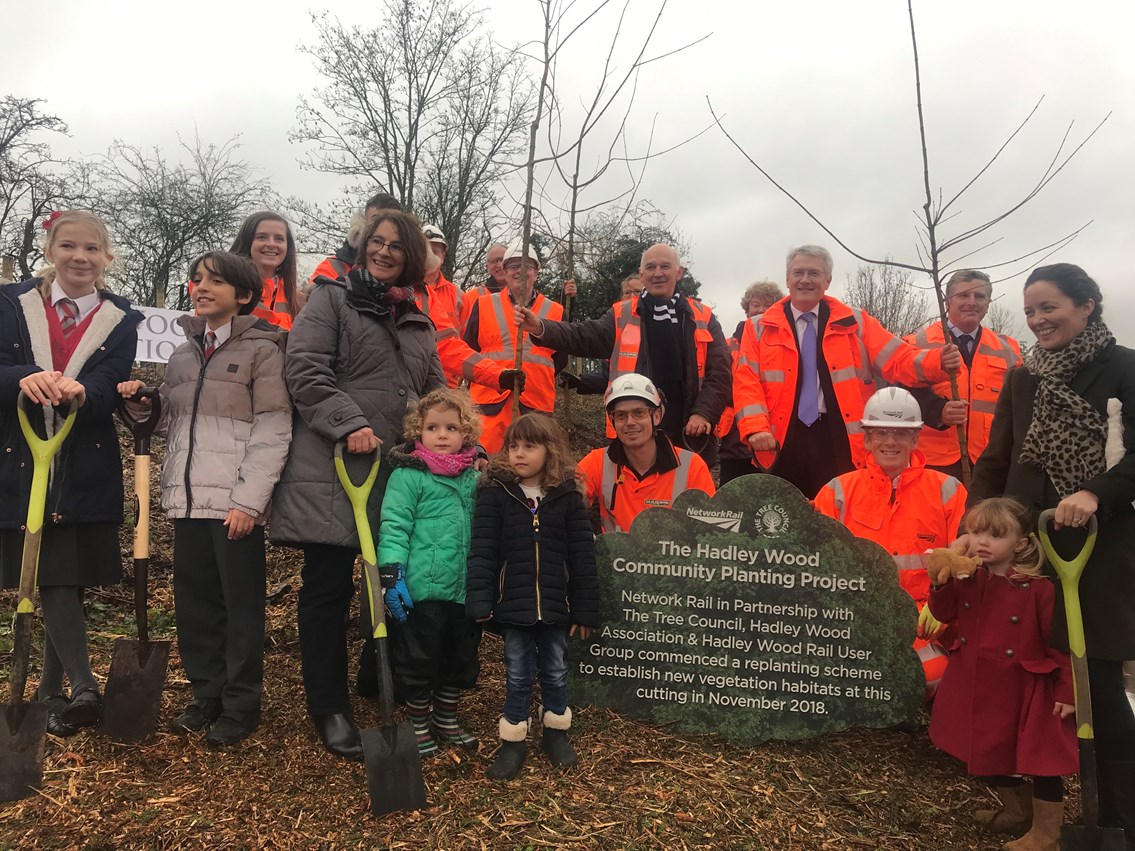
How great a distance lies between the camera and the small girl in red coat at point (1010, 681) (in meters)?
3.19

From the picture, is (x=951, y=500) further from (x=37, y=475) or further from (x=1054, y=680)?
(x=37, y=475)

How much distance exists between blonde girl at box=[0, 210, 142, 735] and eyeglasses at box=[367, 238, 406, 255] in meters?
1.24

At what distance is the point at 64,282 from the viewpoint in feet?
12.3

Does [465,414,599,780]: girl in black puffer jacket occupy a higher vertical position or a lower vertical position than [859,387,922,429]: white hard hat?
lower

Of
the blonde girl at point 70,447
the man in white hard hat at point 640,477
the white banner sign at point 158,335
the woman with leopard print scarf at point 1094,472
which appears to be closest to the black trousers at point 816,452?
the man in white hard hat at point 640,477

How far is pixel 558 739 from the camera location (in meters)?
3.67

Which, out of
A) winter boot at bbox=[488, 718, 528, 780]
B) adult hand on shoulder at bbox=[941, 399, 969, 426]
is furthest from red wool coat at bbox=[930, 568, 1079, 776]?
winter boot at bbox=[488, 718, 528, 780]

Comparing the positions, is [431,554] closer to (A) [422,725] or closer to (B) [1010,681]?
(A) [422,725]

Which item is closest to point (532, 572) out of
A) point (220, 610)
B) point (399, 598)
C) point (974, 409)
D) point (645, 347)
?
point (399, 598)

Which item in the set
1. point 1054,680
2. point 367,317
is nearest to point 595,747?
point 1054,680

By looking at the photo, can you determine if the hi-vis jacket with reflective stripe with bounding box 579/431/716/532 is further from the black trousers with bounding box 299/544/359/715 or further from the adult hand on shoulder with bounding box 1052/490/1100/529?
the adult hand on shoulder with bounding box 1052/490/1100/529

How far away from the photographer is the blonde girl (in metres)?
3.58

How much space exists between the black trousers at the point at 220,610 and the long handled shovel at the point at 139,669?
0.45 ft

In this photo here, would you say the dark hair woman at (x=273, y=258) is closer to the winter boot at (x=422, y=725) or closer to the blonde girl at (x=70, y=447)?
the blonde girl at (x=70, y=447)
